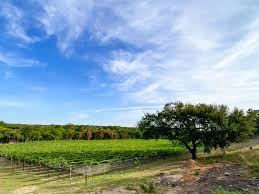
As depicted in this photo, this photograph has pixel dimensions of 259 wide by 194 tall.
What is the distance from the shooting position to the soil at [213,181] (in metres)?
24.3

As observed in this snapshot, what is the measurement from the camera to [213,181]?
27.0 metres

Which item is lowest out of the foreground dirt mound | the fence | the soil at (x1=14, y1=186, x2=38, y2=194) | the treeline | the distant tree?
the soil at (x1=14, y1=186, x2=38, y2=194)

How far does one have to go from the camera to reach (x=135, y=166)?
4241 centimetres

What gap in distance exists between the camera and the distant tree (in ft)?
144

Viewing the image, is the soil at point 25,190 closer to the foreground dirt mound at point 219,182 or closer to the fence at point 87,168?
the fence at point 87,168

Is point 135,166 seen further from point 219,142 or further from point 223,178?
point 223,178

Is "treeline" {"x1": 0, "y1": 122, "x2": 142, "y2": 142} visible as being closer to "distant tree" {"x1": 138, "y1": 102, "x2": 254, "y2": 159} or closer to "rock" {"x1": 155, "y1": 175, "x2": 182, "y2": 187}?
"distant tree" {"x1": 138, "y1": 102, "x2": 254, "y2": 159}

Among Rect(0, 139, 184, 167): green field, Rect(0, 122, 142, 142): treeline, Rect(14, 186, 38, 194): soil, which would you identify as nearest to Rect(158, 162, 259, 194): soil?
Rect(14, 186, 38, 194): soil

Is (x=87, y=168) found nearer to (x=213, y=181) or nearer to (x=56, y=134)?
(x=213, y=181)

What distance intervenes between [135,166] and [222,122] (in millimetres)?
10730

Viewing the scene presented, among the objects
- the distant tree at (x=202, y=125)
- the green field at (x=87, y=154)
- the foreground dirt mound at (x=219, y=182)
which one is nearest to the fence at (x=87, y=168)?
the green field at (x=87, y=154)

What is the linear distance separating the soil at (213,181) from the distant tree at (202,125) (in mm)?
9845

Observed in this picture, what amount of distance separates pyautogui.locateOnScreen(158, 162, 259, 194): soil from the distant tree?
32.3 ft

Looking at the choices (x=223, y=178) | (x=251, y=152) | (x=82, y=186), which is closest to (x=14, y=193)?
(x=82, y=186)
